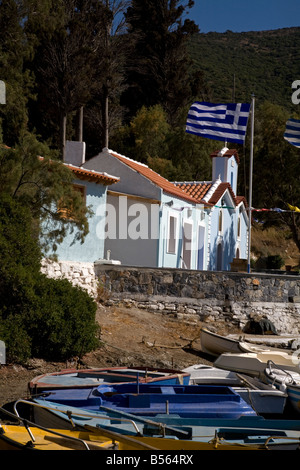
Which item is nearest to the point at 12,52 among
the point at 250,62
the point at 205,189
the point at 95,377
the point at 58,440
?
the point at 205,189

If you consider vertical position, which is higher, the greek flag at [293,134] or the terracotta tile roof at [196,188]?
the greek flag at [293,134]

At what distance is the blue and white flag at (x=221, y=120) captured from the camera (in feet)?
87.2

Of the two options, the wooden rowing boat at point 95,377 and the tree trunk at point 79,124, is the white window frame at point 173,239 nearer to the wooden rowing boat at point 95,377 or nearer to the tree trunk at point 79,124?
the wooden rowing boat at point 95,377

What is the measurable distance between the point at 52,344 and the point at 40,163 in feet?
15.1

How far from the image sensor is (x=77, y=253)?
22078mm

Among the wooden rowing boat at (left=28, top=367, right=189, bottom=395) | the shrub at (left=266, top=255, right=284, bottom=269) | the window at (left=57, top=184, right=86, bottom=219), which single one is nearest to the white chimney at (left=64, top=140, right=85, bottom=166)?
the window at (left=57, top=184, right=86, bottom=219)

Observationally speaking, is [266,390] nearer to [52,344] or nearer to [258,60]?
[52,344]

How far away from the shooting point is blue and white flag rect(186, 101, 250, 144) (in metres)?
26.6

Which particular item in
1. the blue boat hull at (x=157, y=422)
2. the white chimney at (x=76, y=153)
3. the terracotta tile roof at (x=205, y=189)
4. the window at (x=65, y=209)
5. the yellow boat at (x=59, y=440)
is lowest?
the blue boat hull at (x=157, y=422)

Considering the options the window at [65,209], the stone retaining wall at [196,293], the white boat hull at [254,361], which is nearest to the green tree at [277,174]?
the stone retaining wall at [196,293]

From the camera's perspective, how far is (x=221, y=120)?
26812 mm

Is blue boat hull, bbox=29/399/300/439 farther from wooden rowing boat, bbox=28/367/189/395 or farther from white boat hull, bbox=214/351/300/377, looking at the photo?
white boat hull, bbox=214/351/300/377

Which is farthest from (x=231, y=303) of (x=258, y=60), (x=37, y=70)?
(x=258, y=60)
